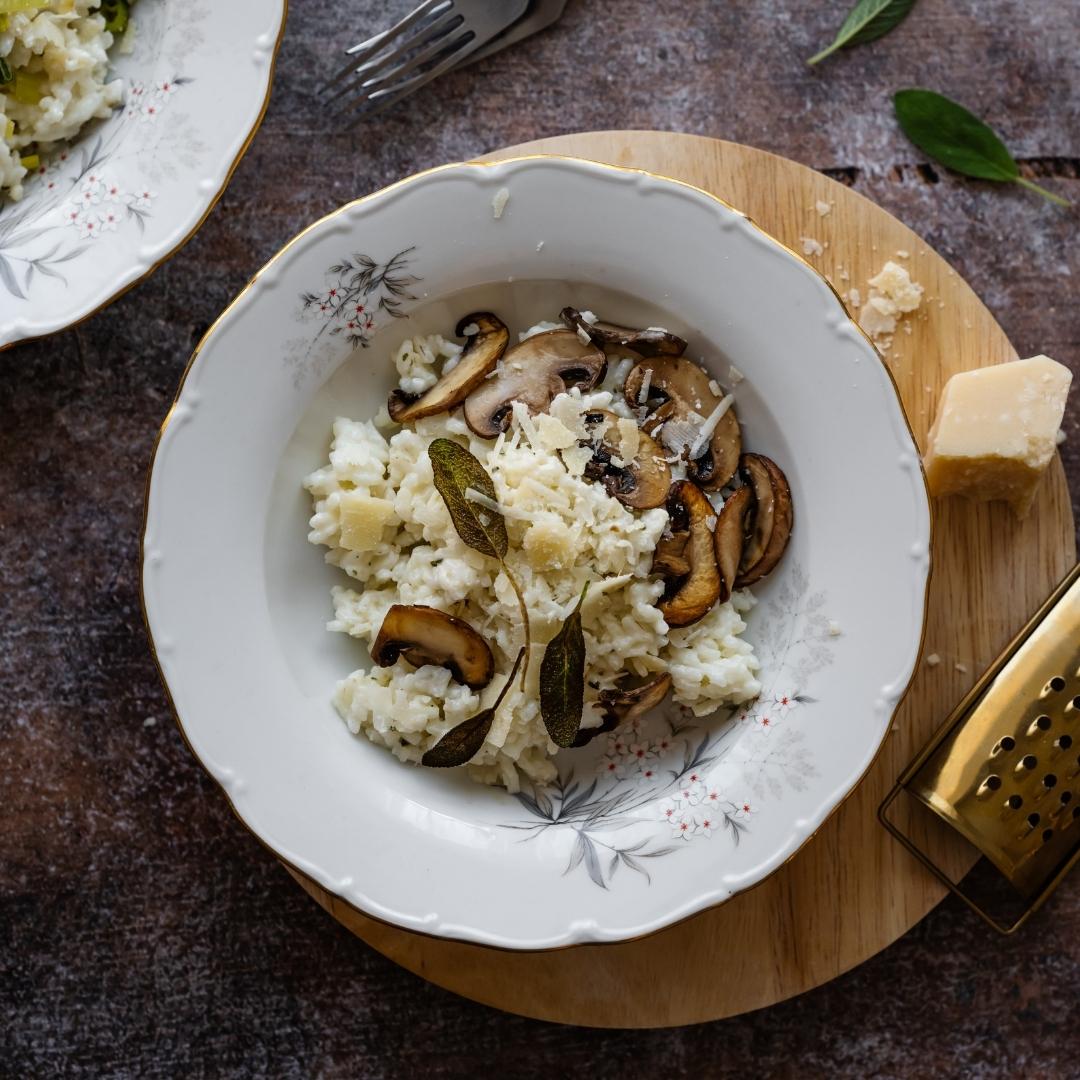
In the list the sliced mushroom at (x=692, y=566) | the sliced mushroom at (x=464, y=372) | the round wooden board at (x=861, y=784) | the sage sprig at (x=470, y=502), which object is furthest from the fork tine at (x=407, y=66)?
the sliced mushroom at (x=692, y=566)

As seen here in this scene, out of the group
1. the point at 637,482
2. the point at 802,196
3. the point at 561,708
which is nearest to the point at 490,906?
the point at 561,708

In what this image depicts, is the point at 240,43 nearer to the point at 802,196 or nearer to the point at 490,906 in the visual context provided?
the point at 802,196

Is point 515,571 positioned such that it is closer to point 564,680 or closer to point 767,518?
point 564,680

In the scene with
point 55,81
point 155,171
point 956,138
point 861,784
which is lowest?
point 861,784

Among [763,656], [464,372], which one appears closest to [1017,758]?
[763,656]

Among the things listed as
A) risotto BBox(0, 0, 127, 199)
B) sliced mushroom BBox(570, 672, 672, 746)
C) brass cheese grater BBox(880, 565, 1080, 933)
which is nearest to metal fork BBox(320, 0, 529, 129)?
risotto BBox(0, 0, 127, 199)

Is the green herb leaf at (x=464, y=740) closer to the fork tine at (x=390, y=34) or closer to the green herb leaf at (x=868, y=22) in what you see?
the fork tine at (x=390, y=34)

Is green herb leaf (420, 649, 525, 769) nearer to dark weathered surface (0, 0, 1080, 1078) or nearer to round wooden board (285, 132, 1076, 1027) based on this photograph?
round wooden board (285, 132, 1076, 1027)
